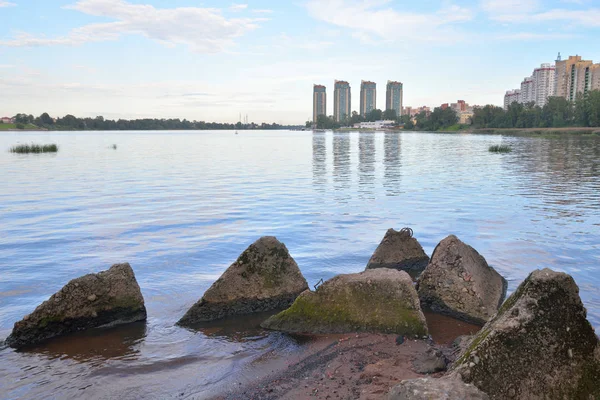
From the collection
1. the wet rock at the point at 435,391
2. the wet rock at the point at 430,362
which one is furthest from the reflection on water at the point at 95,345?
the wet rock at the point at 435,391

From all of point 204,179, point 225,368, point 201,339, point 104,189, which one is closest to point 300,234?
point 201,339

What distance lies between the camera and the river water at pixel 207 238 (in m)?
7.23

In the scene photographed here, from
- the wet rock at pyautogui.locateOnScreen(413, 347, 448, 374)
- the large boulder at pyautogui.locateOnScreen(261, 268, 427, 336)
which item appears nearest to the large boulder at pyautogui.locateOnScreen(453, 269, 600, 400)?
the wet rock at pyautogui.locateOnScreen(413, 347, 448, 374)

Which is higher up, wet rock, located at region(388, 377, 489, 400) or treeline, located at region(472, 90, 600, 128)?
treeline, located at region(472, 90, 600, 128)

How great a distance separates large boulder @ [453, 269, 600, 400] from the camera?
4922mm

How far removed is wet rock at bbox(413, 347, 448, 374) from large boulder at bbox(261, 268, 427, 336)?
765mm

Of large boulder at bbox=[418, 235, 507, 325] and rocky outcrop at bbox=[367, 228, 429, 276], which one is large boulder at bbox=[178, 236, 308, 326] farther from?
rocky outcrop at bbox=[367, 228, 429, 276]

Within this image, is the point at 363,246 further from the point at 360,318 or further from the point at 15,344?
the point at 15,344

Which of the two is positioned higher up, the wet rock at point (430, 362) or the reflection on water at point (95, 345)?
the wet rock at point (430, 362)

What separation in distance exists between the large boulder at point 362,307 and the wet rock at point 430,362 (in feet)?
2.51

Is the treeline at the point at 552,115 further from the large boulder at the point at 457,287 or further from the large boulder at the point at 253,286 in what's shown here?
the large boulder at the point at 253,286

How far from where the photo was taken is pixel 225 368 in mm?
7055

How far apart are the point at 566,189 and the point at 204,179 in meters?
22.0

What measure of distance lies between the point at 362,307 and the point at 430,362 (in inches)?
60.2
